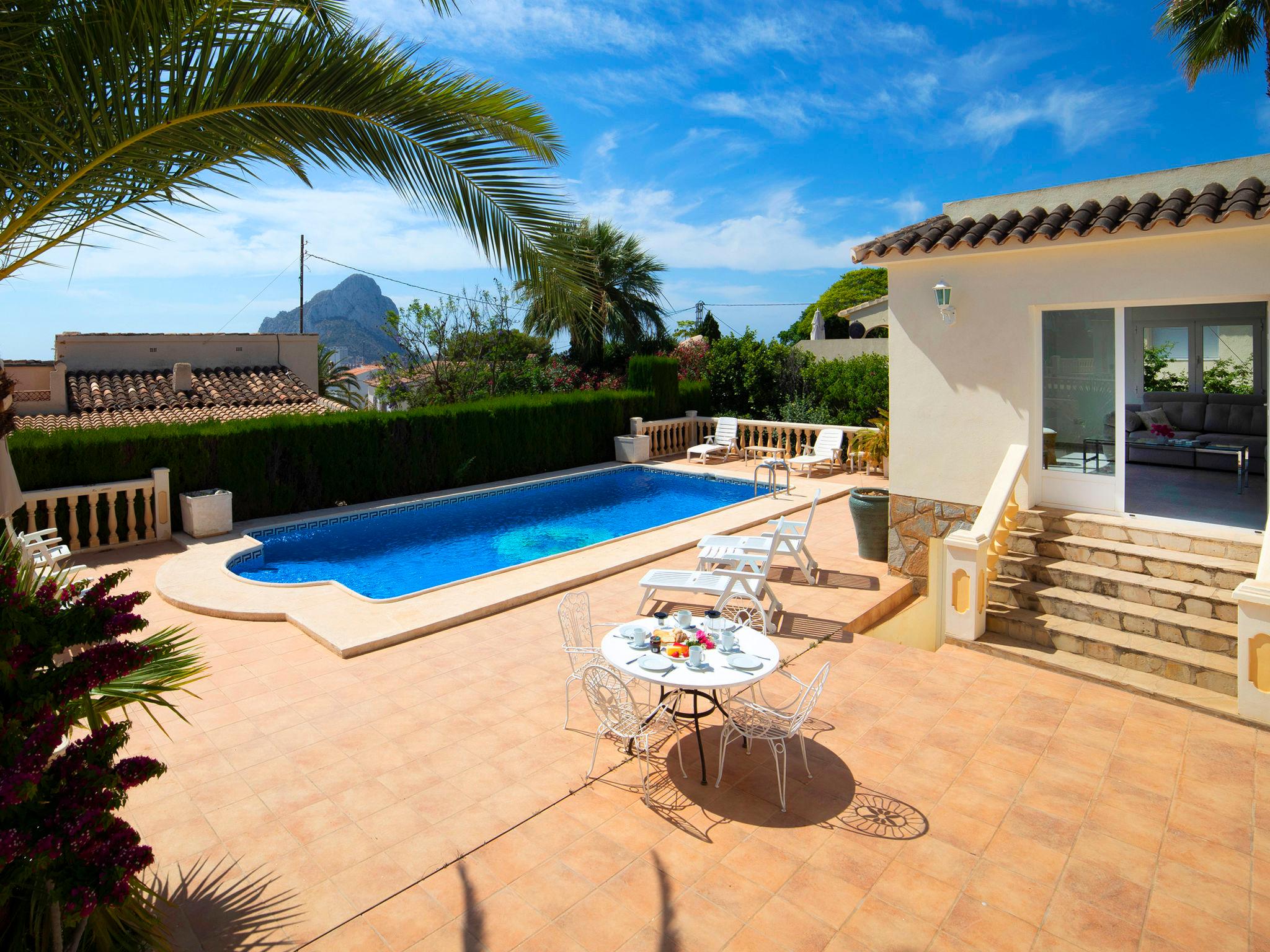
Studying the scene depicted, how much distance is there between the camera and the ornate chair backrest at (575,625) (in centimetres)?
589

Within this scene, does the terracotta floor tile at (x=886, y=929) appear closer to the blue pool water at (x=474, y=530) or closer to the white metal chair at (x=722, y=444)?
the blue pool water at (x=474, y=530)

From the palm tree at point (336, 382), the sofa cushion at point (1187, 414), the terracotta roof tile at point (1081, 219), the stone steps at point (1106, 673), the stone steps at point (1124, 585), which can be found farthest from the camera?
the palm tree at point (336, 382)

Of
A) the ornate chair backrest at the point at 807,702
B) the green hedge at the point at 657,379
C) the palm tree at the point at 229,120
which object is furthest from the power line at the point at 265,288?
the ornate chair backrest at the point at 807,702

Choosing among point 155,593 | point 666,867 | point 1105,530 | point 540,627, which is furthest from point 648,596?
point 155,593

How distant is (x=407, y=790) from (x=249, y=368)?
21463mm

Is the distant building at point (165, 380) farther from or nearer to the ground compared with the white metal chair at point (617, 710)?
farther from the ground

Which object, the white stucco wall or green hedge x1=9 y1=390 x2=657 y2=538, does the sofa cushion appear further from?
green hedge x1=9 y1=390 x2=657 y2=538

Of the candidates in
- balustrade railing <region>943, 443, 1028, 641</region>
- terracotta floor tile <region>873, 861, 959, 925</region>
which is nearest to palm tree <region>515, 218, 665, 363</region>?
balustrade railing <region>943, 443, 1028, 641</region>

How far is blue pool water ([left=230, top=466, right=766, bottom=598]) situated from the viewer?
10.9 m

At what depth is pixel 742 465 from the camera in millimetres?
17547

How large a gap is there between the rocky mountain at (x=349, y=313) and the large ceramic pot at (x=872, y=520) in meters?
95.8

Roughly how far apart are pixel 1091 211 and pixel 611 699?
22.6 feet

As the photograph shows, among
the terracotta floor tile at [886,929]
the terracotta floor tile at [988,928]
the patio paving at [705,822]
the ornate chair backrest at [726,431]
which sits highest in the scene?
the ornate chair backrest at [726,431]

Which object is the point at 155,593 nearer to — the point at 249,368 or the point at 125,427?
the point at 125,427
